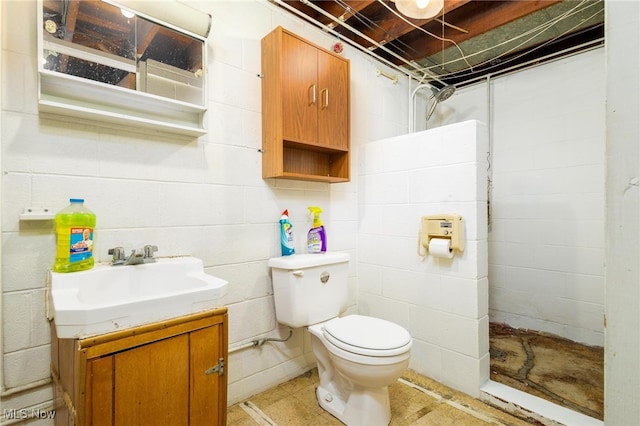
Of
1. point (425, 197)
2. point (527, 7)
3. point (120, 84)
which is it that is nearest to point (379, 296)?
point (425, 197)

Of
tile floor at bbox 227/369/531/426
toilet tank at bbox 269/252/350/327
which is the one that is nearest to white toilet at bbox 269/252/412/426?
toilet tank at bbox 269/252/350/327

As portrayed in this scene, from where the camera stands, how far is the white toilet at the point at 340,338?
53.3 inches

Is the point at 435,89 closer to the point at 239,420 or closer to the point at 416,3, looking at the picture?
the point at 416,3

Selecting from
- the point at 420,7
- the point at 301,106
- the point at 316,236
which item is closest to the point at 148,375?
the point at 316,236

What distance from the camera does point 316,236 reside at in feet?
6.40

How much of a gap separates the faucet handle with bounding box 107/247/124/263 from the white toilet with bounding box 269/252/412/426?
73 centimetres

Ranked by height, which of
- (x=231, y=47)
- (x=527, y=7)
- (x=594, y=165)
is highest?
(x=527, y=7)

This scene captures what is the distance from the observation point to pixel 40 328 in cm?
116

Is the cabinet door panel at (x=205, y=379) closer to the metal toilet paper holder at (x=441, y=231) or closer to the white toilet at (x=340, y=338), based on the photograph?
the white toilet at (x=340, y=338)

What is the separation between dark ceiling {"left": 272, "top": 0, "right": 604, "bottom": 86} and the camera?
1978 mm

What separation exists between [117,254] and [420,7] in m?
1.87

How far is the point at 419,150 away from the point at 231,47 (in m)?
1.27
